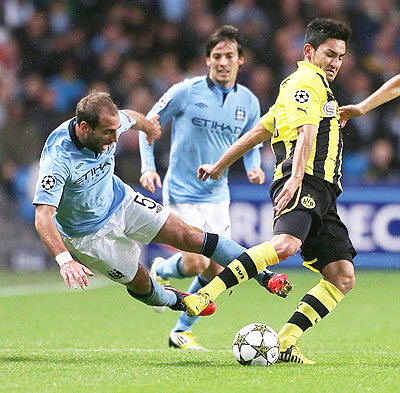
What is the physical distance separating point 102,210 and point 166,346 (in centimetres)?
161

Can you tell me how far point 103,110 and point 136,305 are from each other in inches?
211

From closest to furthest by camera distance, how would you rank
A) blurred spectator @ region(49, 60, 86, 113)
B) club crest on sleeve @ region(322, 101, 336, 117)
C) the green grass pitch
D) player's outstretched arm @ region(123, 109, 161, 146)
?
the green grass pitch → club crest on sleeve @ region(322, 101, 336, 117) → player's outstretched arm @ region(123, 109, 161, 146) → blurred spectator @ region(49, 60, 86, 113)

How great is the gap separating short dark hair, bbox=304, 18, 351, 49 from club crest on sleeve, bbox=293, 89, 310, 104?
422mm

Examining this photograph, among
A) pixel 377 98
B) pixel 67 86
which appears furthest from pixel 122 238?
pixel 67 86

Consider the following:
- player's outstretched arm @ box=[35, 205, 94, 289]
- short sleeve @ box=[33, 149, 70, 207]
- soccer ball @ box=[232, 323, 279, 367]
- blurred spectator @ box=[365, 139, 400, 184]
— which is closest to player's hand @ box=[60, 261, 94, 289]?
player's outstretched arm @ box=[35, 205, 94, 289]

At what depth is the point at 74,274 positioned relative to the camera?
16.8 ft

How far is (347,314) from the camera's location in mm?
9414

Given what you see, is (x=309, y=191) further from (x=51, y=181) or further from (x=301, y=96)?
(x=51, y=181)

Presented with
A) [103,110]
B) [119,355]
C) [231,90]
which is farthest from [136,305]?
[103,110]

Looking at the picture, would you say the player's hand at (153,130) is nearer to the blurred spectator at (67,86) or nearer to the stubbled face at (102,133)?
the stubbled face at (102,133)

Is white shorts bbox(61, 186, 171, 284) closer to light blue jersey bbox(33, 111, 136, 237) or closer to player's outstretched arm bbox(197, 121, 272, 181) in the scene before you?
light blue jersey bbox(33, 111, 136, 237)

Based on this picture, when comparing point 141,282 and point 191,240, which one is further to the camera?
point 141,282

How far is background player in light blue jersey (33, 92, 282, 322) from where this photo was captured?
5.67 meters

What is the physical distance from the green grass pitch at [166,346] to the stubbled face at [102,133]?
141cm
